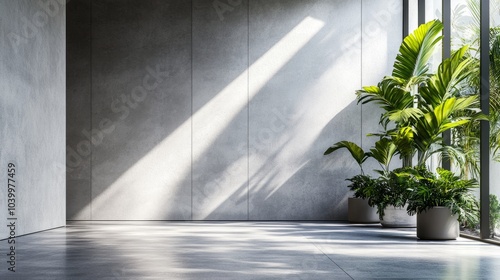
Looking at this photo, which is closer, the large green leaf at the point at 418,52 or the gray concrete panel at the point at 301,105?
the large green leaf at the point at 418,52

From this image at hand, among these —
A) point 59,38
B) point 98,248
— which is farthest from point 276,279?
point 59,38

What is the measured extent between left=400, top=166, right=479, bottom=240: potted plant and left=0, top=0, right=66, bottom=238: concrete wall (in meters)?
4.40

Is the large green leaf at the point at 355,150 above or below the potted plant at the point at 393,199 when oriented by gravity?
above

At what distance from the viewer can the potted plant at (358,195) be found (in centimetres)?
987

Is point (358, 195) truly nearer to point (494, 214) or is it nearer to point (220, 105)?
point (220, 105)

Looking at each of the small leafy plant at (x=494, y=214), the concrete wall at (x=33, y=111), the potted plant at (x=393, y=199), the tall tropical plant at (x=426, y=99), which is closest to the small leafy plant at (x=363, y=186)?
the potted plant at (x=393, y=199)

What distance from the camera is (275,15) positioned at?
436 inches

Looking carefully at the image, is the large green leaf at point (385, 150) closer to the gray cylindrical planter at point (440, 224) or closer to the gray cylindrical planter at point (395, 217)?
the gray cylindrical planter at point (395, 217)

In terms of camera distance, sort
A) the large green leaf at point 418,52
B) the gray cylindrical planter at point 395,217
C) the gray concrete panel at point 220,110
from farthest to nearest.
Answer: the gray concrete panel at point 220,110 → the gray cylindrical planter at point 395,217 → the large green leaf at point 418,52

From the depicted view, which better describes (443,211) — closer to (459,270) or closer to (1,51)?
(459,270)

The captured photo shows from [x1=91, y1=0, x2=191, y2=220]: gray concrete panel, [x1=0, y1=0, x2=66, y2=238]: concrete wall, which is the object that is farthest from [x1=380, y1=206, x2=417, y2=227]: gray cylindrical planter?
[x1=0, y1=0, x2=66, y2=238]: concrete wall

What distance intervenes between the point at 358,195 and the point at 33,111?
15.5 feet

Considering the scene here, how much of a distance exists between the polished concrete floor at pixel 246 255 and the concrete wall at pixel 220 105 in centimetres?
225

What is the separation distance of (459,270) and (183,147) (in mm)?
6758
